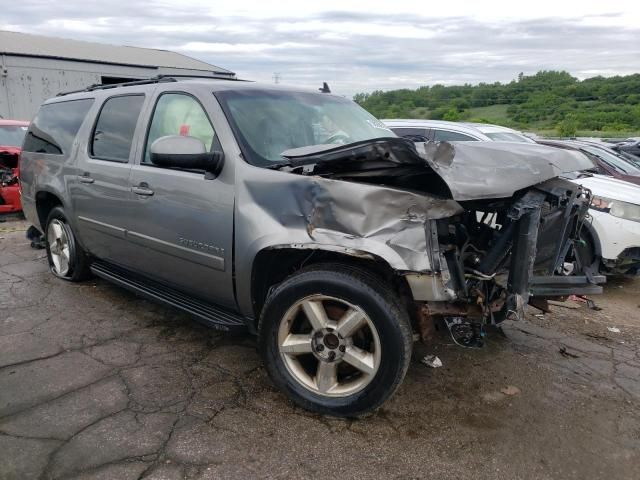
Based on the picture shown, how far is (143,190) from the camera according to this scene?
12.2 ft

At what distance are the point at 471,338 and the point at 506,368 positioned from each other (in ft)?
2.98

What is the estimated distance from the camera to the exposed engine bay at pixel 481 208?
2.63 m

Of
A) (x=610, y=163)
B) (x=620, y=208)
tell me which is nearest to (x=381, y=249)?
(x=620, y=208)

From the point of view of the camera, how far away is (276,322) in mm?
2963

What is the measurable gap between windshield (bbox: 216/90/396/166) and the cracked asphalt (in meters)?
1.48

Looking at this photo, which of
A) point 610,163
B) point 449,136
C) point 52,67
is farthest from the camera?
point 52,67

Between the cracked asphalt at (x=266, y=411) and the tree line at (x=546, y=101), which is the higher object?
the tree line at (x=546, y=101)

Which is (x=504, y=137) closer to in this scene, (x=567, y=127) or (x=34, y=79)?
(x=34, y=79)

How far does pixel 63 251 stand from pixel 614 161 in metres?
9.10

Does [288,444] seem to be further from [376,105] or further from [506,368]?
[376,105]

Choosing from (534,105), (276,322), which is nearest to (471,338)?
(276,322)

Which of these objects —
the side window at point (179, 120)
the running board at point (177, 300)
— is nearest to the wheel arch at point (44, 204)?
the running board at point (177, 300)

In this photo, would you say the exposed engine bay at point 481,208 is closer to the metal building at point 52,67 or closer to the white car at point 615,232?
the white car at point 615,232

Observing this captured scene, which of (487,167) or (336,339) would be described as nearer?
(487,167)
